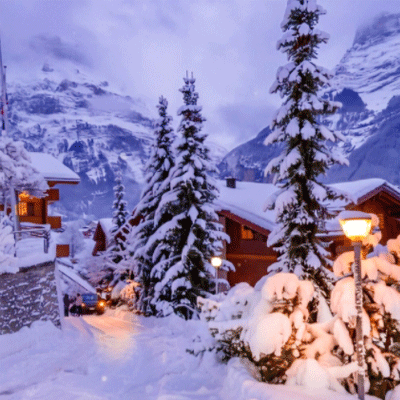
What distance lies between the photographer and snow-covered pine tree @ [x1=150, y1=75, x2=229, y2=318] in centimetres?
1852

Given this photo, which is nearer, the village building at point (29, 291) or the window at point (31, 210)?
the village building at point (29, 291)

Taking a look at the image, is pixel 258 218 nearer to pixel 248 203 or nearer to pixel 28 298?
pixel 248 203

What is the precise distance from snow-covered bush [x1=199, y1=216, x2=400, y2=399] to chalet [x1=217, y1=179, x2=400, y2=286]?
13428mm

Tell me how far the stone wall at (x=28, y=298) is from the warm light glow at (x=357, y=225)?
10.2 metres

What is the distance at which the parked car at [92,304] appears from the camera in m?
34.2

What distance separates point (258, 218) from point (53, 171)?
45.2 ft

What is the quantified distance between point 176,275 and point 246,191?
9.86m

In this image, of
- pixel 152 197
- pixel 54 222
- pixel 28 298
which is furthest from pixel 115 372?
pixel 54 222

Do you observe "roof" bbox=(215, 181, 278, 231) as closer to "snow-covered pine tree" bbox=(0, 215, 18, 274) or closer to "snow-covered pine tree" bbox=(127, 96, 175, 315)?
"snow-covered pine tree" bbox=(127, 96, 175, 315)

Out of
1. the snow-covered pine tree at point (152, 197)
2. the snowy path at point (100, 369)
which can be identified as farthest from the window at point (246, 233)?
the snowy path at point (100, 369)

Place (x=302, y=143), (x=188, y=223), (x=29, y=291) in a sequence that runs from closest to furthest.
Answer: (x=302, y=143), (x=29, y=291), (x=188, y=223)

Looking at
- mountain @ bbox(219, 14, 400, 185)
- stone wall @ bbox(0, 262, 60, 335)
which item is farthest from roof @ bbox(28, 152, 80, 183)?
mountain @ bbox(219, 14, 400, 185)

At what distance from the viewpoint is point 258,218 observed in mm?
21594

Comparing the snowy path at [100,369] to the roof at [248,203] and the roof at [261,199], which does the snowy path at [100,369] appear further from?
the roof at [261,199]
